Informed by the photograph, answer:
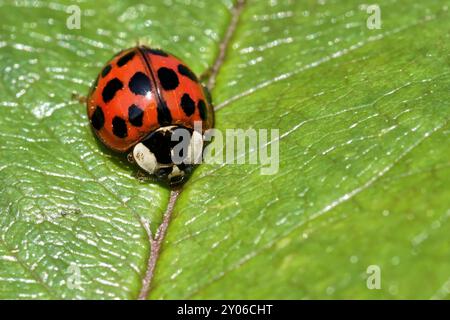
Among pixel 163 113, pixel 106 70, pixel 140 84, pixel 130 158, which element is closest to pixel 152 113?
pixel 163 113

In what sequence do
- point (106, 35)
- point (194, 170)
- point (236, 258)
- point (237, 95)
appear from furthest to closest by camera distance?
point (106, 35), point (237, 95), point (194, 170), point (236, 258)

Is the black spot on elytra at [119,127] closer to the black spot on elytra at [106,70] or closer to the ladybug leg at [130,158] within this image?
the ladybug leg at [130,158]

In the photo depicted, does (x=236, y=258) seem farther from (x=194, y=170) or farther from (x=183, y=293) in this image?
(x=194, y=170)

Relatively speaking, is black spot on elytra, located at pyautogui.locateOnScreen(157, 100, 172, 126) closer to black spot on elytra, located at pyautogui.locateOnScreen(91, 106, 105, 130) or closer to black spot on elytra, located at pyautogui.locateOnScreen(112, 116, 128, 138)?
black spot on elytra, located at pyautogui.locateOnScreen(112, 116, 128, 138)

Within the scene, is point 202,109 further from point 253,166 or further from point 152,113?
point 253,166

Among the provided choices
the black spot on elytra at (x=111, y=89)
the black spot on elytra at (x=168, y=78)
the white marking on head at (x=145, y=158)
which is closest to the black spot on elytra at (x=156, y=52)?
the black spot on elytra at (x=168, y=78)

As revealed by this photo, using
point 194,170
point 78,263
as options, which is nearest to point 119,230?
point 78,263

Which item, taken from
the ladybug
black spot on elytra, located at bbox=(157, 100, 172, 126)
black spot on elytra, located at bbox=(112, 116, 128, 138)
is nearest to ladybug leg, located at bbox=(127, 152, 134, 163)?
the ladybug

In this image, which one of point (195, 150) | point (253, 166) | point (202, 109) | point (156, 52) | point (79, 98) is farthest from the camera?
point (79, 98)
